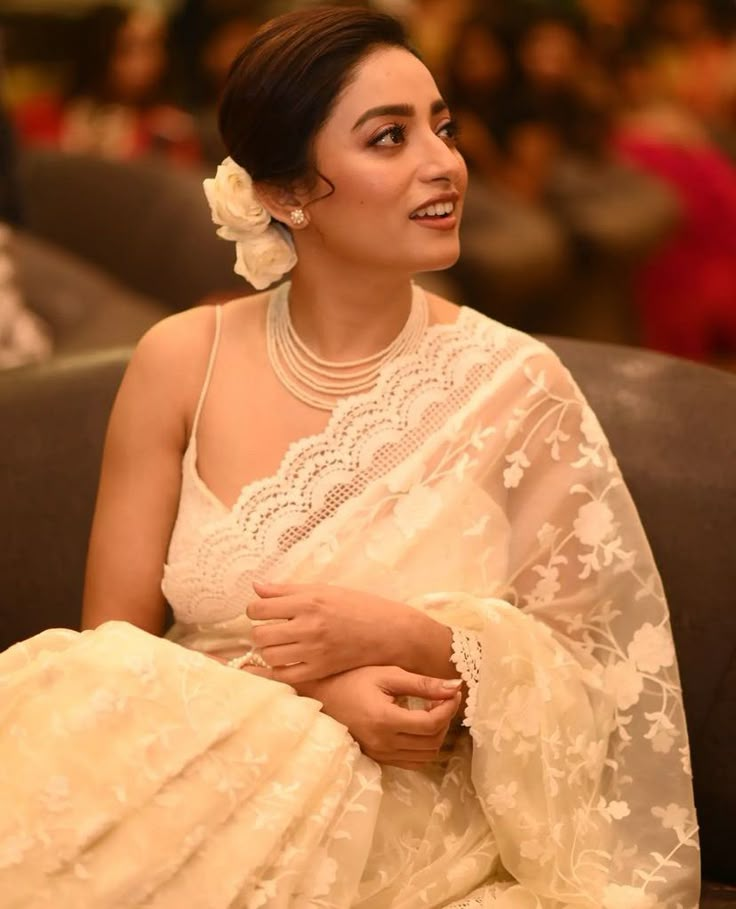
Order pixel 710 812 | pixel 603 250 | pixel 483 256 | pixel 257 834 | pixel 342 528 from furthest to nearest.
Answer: pixel 603 250
pixel 483 256
pixel 710 812
pixel 342 528
pixel 257 834

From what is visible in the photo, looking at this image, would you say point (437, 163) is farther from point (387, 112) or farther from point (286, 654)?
point (286, 654)

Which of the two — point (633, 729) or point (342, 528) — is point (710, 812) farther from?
point (342, 528)

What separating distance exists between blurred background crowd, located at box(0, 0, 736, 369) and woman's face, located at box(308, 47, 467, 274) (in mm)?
1957

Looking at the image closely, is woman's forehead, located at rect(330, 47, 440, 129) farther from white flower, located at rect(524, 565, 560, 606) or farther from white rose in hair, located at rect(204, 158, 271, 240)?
white flower, located at rect(524, 565, 560, 606)

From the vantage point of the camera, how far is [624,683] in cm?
163

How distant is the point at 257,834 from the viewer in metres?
1.35

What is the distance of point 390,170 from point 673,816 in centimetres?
78

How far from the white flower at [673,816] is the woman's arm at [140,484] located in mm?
632

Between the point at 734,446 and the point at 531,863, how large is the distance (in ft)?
1.85

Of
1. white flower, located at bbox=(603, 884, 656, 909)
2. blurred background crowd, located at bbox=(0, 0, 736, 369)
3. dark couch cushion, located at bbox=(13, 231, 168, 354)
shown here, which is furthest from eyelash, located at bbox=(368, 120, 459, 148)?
blurred background crowd, located at bbox=(0, 0, 736, 369)

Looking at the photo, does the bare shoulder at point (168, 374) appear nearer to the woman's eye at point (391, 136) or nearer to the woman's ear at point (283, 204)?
the woman's ear at point (283, 204)

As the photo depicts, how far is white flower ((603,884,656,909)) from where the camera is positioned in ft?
5.01

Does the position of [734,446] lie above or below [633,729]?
above

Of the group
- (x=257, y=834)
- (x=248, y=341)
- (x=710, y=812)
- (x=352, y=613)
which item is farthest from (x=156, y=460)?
(x=710, y=812)
